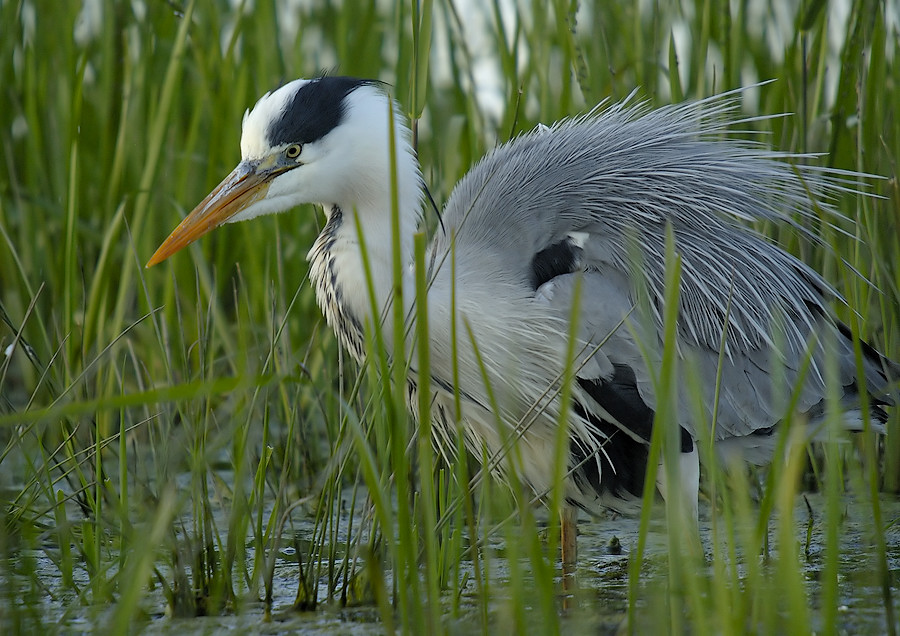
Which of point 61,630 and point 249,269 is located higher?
point 249,269

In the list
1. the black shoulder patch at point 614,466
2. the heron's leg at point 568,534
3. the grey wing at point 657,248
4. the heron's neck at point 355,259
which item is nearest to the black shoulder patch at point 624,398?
the grey wing at point 657,248

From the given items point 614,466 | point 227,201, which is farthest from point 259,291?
point 614,466

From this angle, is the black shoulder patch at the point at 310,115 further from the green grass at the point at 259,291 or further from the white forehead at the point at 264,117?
the green grass at the point at 259,291

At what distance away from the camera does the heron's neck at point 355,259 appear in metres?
2.46

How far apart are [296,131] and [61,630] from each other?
3.97ft

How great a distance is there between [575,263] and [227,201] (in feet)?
2.64

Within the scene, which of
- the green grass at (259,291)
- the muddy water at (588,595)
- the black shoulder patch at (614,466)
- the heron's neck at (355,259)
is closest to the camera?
the muddy water at (588,595)

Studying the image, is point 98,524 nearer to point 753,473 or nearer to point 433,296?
point 433,296

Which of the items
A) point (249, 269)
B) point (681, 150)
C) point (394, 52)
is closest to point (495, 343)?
point (681, 150)

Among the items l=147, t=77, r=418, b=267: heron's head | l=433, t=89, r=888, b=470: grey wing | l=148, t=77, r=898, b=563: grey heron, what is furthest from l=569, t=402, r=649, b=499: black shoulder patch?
l=147, t=77, r=418, b=267: heron's head

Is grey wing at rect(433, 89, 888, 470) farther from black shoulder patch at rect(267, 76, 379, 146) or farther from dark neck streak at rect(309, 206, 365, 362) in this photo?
black shoulder patch at rect(267, 76, 379, 146)

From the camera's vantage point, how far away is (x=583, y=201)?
267 centimetres

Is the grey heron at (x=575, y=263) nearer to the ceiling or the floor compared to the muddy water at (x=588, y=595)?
nearer to the ceiling

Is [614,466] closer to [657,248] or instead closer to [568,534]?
[568,534]
